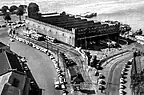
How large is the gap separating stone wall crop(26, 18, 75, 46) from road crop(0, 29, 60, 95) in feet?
18.2

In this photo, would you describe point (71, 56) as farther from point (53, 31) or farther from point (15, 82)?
point (15, 82)

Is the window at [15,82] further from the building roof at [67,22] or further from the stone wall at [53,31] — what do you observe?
the building roof at [67,22]

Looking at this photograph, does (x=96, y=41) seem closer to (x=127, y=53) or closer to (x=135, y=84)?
(x=127, y=53)

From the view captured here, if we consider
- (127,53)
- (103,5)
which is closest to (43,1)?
(103,5)

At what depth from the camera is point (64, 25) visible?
49.5 m

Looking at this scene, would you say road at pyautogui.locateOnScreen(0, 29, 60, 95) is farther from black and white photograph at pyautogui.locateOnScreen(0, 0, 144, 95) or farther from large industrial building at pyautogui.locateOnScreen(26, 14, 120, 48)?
large industrial building at pyautogui.locateOnScreen(26, 14, 120, 48)

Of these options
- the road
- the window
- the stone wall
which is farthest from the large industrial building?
the window

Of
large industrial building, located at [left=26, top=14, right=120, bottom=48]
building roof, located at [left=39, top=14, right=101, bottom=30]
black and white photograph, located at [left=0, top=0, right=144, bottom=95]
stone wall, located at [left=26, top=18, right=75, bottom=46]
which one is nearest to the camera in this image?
black and white photograph, located at [left=0, top=0, right=144, bottom=95]

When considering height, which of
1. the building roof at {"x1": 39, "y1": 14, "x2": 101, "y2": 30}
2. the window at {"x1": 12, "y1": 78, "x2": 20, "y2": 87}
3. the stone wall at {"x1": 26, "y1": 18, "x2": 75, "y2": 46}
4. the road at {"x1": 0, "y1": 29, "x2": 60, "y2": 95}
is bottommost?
the road at {"x1": 0, "y1": 29, "x2": 60, "y2": 95}

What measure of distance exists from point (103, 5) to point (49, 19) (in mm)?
31798

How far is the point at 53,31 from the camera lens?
47375 millimetres

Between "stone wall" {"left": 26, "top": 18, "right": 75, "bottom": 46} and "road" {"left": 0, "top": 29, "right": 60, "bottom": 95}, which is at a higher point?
"stone wall" {"left": 26, "top": 18, "right": 75, "bottom": 46}

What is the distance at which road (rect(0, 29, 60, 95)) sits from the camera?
2911cm

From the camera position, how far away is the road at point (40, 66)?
2911cm
